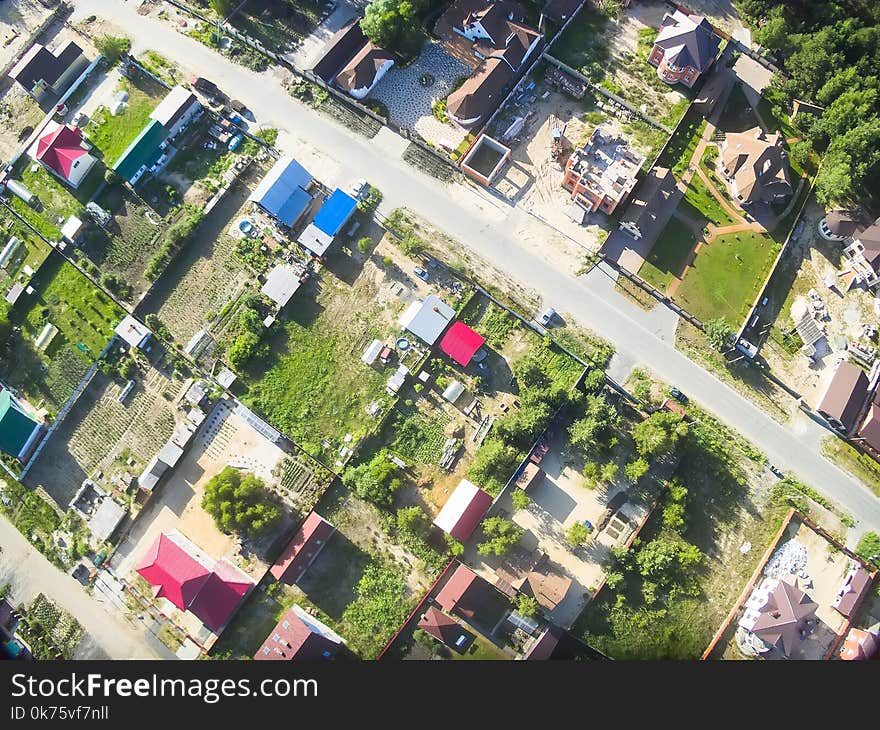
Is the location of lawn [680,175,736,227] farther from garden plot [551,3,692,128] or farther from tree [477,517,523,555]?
tree [477,517,523,555]

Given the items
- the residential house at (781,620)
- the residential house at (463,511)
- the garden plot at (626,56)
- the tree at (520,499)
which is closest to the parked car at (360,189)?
the garden plot at (626,56)

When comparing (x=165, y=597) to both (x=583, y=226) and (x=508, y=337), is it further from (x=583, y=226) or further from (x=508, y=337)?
(x=583, y=226)

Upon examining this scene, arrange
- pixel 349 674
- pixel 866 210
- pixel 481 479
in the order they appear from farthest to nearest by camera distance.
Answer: pixel 866 210, pixel 481 479, pixel 349 674

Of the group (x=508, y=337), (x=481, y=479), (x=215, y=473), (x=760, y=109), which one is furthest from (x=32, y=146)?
(x=760, y=109)

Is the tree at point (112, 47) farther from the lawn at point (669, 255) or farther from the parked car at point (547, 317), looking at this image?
the lawn at point (669, 255)

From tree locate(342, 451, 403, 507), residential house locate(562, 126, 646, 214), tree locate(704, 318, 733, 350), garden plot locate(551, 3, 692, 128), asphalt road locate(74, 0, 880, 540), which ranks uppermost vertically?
garden plot locate(551, 3, 692, 128)

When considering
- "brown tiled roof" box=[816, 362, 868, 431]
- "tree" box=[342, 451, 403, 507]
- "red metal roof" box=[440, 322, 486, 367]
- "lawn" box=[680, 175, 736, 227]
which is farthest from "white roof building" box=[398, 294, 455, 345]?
"brown tiled roof" box=[816, 362, 868, 431]
